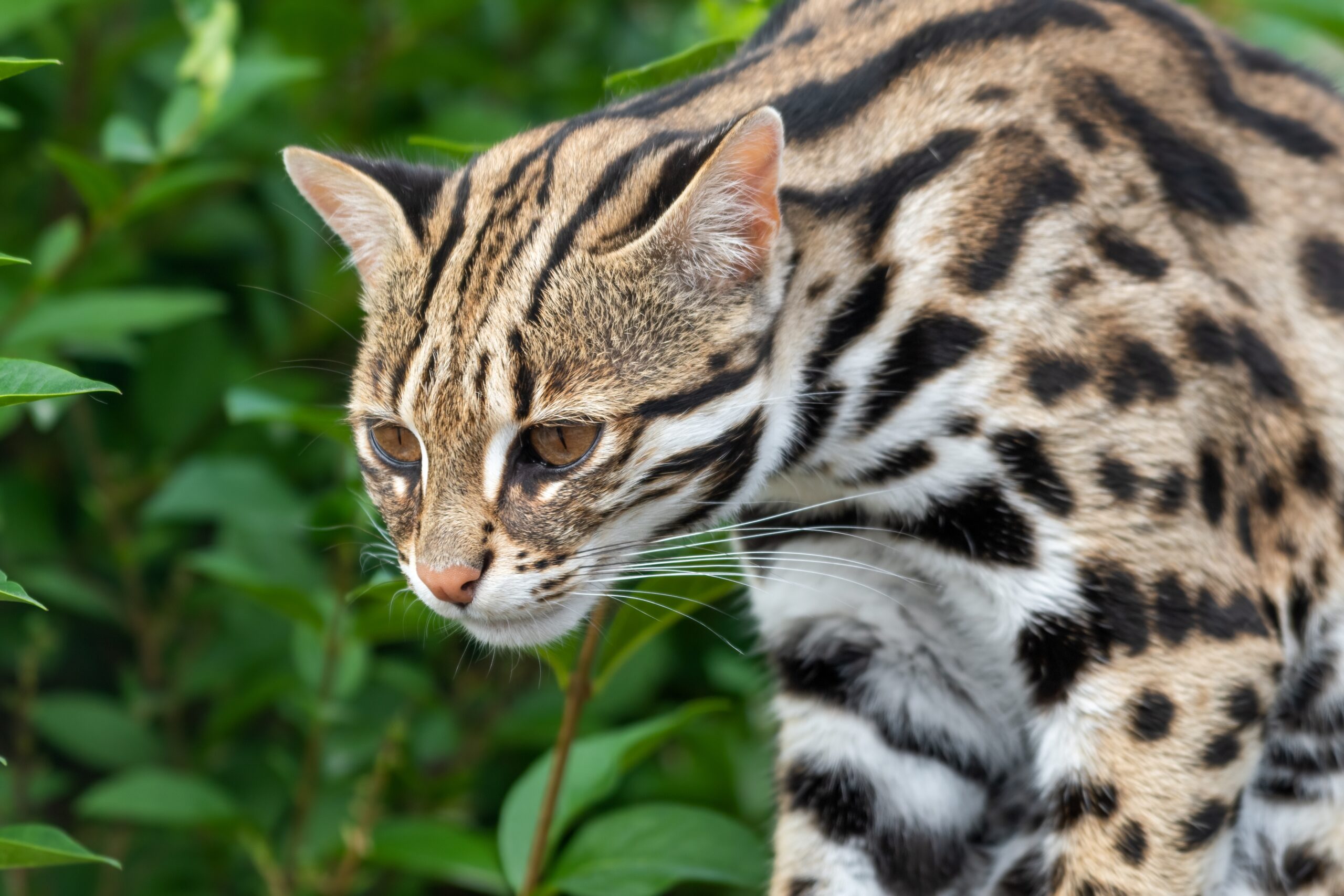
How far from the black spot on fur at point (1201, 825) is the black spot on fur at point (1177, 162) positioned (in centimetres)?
112

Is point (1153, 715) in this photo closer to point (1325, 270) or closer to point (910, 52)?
point (1325, 270)

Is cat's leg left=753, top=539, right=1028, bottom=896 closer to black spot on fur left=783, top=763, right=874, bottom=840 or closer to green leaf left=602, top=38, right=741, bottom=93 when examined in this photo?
black spot on fur left=783, top=763, right=874, bottom=840

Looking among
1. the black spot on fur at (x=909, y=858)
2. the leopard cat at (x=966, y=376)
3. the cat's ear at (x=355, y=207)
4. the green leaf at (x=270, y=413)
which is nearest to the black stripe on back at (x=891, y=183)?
the leopard cat at (x=966, y=376)

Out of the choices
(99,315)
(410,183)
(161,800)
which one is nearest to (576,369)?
(410,183)

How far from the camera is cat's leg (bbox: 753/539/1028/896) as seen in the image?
10.8 feet

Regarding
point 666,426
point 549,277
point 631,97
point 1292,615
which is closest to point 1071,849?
point 1292,615

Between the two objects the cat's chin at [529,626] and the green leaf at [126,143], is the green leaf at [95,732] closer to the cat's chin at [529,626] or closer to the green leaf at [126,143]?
the green leaf at [126,143]

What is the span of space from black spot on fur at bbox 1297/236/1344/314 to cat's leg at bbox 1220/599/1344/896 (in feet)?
2.02

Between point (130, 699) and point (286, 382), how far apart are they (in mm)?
1052

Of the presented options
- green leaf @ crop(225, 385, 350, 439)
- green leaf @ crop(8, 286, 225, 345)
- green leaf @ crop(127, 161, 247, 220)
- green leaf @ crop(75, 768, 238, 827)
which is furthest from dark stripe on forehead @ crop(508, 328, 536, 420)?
green leaf @ crop(75, 768, 238, 827)

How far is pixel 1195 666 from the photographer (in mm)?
2740

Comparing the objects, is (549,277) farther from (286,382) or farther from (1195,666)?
(286,382)

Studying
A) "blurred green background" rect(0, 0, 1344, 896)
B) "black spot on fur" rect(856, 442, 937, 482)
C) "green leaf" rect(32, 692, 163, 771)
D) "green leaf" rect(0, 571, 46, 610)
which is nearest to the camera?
"green leaf" rect(0, 571, 46, 610)

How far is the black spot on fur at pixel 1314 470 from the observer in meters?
2.97
